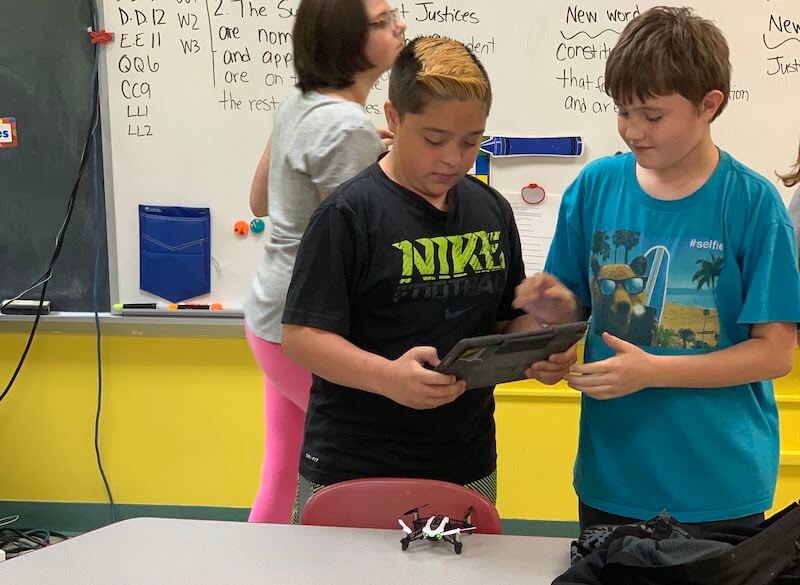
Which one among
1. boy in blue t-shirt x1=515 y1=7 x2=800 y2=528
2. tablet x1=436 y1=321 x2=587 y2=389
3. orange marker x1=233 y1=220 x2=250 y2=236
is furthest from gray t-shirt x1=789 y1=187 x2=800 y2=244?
orange marker x1=233 y1=220 x2=250 y2=236

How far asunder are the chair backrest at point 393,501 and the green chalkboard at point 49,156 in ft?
5.80

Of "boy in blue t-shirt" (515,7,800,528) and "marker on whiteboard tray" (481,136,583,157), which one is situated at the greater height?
"marker on whiteboard tray" (481,136,583,157)

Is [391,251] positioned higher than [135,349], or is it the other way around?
[391,251]

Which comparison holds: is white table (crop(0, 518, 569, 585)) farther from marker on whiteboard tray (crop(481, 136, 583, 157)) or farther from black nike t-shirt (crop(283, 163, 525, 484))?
marker on whiteboard tray (crop(481, 136, 583, 157))

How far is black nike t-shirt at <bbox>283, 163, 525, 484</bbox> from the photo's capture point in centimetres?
128

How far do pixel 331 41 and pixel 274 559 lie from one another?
978 millimetres

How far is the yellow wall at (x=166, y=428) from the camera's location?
2.77 m

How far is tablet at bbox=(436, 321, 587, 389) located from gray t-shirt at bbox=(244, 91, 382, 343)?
1.81ft

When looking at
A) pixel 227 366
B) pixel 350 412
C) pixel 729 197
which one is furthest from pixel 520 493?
pixel 729 197

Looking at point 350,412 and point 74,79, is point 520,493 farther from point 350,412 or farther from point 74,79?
point 74,79

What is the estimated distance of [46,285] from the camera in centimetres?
277

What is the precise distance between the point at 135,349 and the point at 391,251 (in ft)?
5.77

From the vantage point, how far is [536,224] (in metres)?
2.59

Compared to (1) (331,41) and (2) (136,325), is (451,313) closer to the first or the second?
(1) (331,41)
